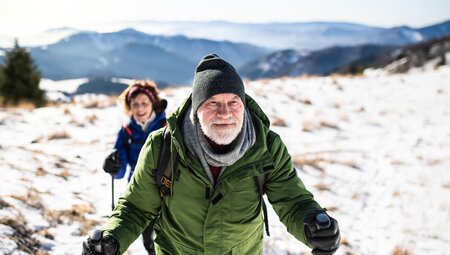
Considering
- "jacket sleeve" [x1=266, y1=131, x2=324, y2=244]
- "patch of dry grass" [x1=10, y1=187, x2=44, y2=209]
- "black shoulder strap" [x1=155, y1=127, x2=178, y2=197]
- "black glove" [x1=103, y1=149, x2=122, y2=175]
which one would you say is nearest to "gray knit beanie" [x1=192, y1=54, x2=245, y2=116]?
"black shoulder strap" [x1=155, y1=127, x2=178, y2=197]

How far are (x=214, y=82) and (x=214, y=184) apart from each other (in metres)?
0.65

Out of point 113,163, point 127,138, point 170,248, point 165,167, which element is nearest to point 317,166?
point 127,138

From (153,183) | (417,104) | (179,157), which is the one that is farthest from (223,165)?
(417,104)

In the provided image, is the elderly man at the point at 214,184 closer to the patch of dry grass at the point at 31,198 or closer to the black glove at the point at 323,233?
the black glove at the point at 323,233

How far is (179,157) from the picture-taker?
2195mm

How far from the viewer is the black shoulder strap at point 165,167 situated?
86.4 inches

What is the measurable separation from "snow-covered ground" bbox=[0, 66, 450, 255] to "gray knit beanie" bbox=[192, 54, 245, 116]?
244cm

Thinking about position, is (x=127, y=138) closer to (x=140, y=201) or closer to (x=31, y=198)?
(x=31, y=198)

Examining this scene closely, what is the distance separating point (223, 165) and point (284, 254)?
2696 mm

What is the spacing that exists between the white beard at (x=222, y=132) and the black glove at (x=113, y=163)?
2.23m

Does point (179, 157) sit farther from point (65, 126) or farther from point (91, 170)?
point (65, 126)

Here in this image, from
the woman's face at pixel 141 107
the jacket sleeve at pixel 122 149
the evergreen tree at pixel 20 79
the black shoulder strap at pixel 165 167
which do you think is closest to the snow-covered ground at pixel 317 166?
the jacket sleeve at pixel 122 149

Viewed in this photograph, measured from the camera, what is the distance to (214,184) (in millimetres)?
2182

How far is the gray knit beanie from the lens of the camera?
2258 millimetres
